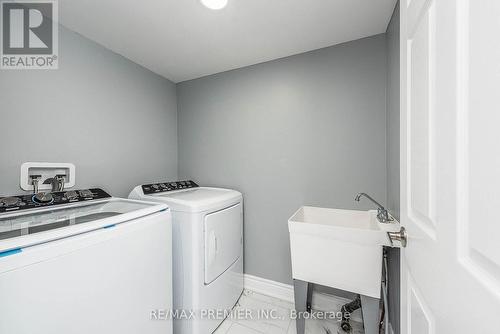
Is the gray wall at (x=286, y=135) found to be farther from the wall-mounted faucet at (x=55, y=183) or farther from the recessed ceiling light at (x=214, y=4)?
the wall-mounted faucet at (x=55, y=183)

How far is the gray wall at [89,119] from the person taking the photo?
4.21 feet

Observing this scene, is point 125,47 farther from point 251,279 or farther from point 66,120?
point 251,279

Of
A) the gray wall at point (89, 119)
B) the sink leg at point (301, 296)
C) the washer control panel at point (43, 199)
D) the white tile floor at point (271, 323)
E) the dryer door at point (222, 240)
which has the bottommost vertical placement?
the white tile floor at point (271, 323)

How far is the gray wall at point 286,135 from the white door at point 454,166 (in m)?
0.99

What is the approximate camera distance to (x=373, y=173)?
1.63 metres

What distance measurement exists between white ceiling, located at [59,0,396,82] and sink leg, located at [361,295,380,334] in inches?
75.1

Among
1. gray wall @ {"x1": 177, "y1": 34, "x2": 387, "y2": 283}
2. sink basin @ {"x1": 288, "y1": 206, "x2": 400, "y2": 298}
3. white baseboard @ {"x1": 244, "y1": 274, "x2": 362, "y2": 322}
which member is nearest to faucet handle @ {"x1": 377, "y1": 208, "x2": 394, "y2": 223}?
sink basin @ {"x1": 288, "y1": 206, "x2": 400, "y2": 298}

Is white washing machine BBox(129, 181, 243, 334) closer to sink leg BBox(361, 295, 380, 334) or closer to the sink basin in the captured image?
the sink basin

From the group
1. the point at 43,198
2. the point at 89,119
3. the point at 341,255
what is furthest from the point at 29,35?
the point at 341,255

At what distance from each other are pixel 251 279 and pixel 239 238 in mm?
514

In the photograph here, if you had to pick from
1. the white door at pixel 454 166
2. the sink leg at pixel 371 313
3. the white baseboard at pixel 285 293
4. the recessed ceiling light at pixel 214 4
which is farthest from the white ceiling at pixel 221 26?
the white baseboard at pixel 285 293

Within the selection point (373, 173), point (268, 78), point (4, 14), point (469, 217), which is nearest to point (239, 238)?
point (373, 173)

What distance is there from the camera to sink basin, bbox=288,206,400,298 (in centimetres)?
118

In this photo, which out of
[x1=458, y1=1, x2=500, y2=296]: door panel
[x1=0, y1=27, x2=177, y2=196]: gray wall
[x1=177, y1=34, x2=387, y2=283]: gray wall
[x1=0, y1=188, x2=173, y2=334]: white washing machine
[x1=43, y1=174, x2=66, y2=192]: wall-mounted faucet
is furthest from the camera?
[x1=177, y1=34, x2=387, y2=283]: gray wall
